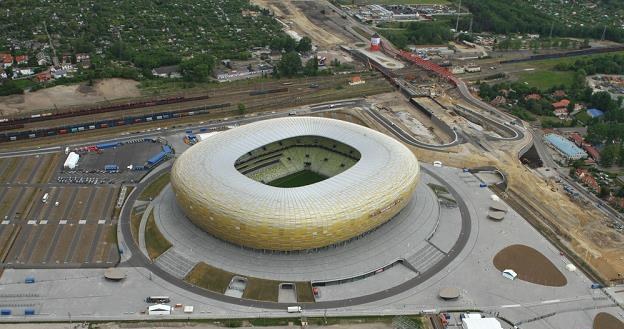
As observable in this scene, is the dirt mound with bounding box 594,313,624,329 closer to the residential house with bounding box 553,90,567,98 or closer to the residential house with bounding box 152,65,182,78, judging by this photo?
the residential house with bounding box 553,90,567,98

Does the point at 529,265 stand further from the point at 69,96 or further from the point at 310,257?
the point at 69,96

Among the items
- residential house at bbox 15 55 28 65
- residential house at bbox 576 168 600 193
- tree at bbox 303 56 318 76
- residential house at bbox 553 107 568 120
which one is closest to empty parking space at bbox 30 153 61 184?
residential house at bbox 15 55 28 65

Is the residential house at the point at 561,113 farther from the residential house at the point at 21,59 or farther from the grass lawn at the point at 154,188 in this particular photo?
the residential house at the point at 21,59

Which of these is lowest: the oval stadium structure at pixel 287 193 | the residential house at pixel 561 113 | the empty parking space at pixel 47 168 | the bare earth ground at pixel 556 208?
the residential house at pixel 561 113

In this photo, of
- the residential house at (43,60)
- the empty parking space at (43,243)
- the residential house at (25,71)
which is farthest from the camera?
the residential house at (43,60)

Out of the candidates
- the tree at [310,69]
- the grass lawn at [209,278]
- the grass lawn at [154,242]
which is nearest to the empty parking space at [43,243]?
the grass lawn at [154,242]

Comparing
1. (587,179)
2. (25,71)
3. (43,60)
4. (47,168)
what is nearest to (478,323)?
(587,179)

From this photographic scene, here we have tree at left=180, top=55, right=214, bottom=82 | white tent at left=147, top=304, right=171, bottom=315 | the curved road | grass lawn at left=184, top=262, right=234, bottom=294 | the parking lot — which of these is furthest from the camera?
tree at left=180, top=55, right=214, bottom=82

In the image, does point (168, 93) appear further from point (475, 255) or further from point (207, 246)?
point (475, 255)
